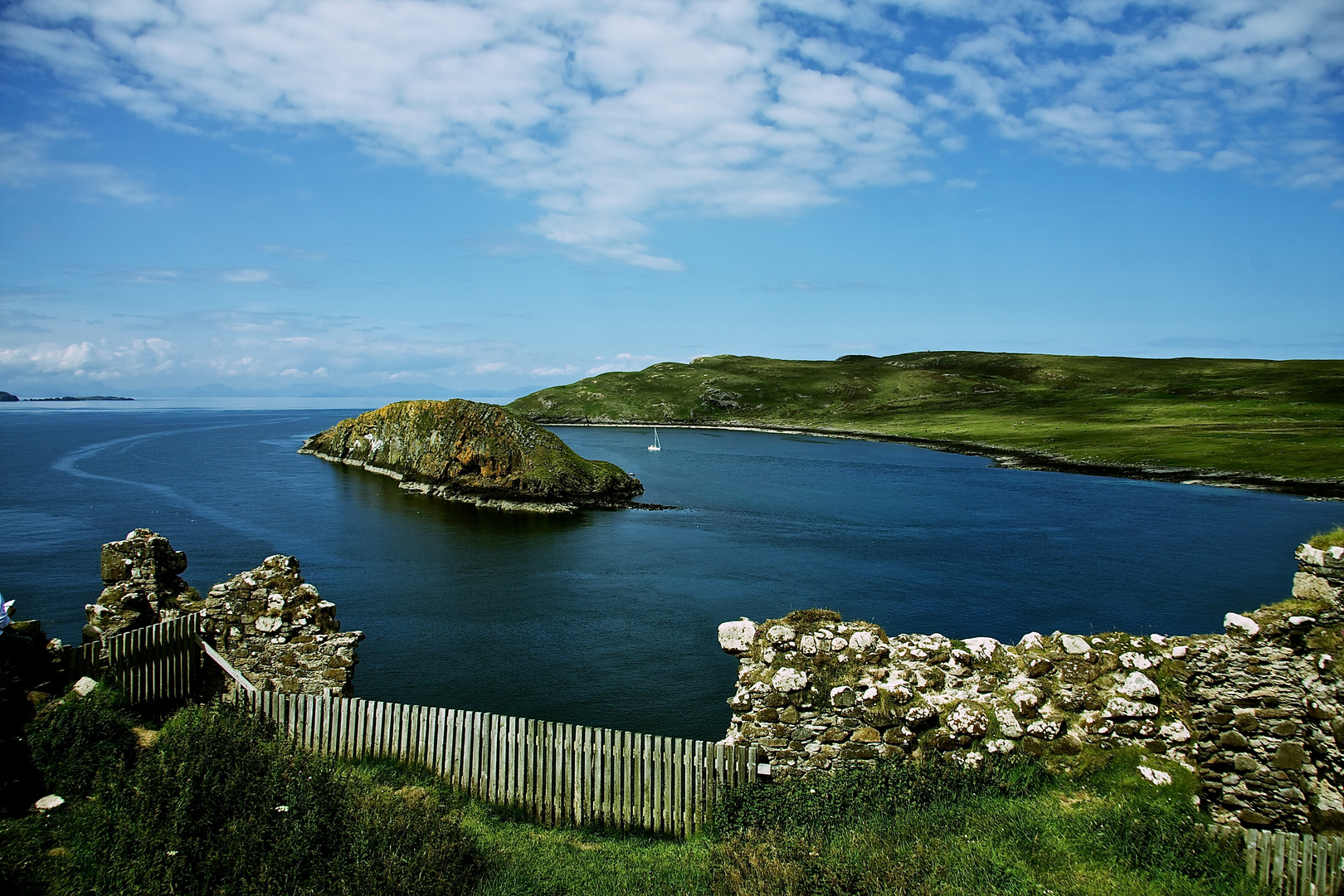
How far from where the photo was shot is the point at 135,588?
1519cm

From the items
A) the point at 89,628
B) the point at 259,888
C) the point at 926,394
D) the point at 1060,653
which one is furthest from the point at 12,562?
the point at 926,394

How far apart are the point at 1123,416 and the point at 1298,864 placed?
146m

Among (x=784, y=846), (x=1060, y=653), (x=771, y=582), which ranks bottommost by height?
(x=771, y=582)

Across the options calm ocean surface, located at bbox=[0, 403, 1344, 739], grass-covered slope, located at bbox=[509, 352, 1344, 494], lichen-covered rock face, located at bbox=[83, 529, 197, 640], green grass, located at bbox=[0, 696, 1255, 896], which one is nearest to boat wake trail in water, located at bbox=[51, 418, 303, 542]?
calm ocean surface, located at bbox=[0, 403, 1344, 739]

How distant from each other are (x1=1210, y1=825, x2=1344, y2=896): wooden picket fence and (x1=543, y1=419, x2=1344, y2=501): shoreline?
263 ft

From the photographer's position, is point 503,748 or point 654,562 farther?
point 654,562

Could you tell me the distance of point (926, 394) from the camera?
18612 cm

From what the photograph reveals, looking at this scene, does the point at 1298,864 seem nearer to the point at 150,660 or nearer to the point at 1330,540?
the point at 1330,540

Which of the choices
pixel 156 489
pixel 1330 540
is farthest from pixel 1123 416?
pixel 156 489

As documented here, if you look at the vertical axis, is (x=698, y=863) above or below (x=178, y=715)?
below

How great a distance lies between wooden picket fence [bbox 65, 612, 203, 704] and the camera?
42.1 feet

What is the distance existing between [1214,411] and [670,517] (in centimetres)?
11509

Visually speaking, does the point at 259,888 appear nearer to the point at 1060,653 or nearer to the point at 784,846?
the point at 784,846

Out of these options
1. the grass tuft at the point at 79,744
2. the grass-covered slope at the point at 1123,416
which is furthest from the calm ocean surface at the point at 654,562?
the grass-covered slope at the point at 1123,416
